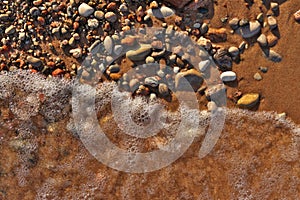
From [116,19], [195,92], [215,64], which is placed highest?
[116,19]

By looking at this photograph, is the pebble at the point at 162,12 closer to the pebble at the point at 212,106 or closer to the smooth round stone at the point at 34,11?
the pebble at the point at 212,106

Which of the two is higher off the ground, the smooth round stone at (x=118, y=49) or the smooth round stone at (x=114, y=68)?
the smooth round stone at (x=118, y=49)

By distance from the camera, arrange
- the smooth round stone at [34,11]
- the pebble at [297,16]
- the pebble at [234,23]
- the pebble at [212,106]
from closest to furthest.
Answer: the pebble at [297,16] < the pebble at [234,23] < the pebble at [212,106] < the smooth round stone at [34,11]

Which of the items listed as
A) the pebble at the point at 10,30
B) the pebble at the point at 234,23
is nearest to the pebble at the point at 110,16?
the pebble at the point at 10,30

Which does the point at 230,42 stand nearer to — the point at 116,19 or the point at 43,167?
the point at 116,19

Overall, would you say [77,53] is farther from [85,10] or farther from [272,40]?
[272,40]

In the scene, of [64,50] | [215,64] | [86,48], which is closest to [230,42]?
[215,64]
